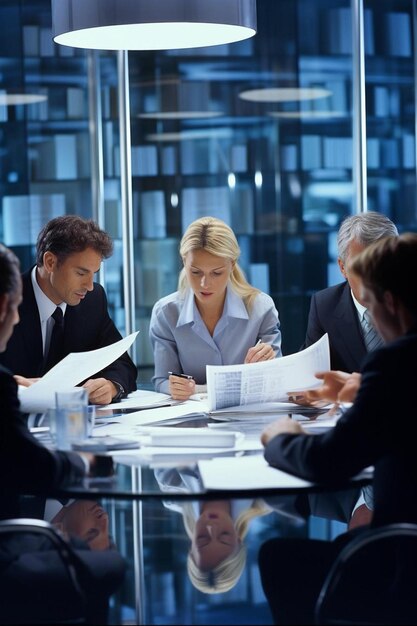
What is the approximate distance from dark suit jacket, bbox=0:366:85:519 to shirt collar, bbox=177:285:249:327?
1934mm

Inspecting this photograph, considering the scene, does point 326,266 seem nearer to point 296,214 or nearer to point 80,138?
point 296,214

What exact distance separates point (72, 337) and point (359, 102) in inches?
119

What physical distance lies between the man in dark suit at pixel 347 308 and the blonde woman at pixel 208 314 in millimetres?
294

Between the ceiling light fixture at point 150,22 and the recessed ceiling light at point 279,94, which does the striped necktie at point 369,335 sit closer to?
the ceiling light fixture at point 150,22

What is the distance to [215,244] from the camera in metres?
4.27

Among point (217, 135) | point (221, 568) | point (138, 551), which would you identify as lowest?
point (138, 551)

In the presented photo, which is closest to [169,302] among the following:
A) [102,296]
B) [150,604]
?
[102,296]

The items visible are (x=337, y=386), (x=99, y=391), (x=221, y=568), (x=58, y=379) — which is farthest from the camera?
(x=99, y=391)

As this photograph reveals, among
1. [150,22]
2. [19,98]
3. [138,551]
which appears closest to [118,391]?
[138,551]

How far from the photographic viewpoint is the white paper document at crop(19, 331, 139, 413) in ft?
10.0

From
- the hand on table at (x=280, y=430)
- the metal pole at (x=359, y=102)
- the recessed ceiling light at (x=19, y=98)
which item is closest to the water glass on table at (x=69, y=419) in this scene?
the hand on table at (x=280, y=430)

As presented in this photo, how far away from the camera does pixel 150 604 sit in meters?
2.84

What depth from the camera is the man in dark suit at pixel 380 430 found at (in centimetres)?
226

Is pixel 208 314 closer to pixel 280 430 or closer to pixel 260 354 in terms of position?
pixel 260 354
